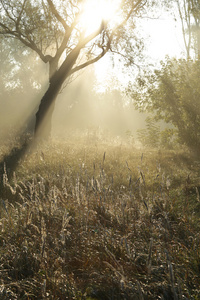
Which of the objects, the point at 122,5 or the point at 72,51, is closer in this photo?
the point at 122,5

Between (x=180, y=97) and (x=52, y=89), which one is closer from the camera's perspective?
(x=180, y=97)

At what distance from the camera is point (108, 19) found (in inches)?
551

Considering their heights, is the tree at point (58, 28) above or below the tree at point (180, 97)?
above

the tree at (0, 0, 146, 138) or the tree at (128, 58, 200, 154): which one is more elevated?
the tree at (0, 0, 146, 138)

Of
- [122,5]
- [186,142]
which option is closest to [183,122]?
[186,142]

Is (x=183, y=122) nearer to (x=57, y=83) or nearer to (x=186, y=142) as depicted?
(x=186, y=142)

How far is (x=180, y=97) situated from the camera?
43.5 ft

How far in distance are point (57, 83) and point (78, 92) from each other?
2584 centimetres

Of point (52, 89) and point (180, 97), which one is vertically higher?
point (52, 89)

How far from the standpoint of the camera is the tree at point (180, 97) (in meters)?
12.4

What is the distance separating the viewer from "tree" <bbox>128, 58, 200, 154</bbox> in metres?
12.4

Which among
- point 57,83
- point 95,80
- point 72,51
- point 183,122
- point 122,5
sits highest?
point 95,80

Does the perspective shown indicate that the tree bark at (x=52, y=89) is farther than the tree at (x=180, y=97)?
Yes

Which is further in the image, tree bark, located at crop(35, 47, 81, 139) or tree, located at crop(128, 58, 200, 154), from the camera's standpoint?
tree bark, located at crop(35, 47, 81, 139)
